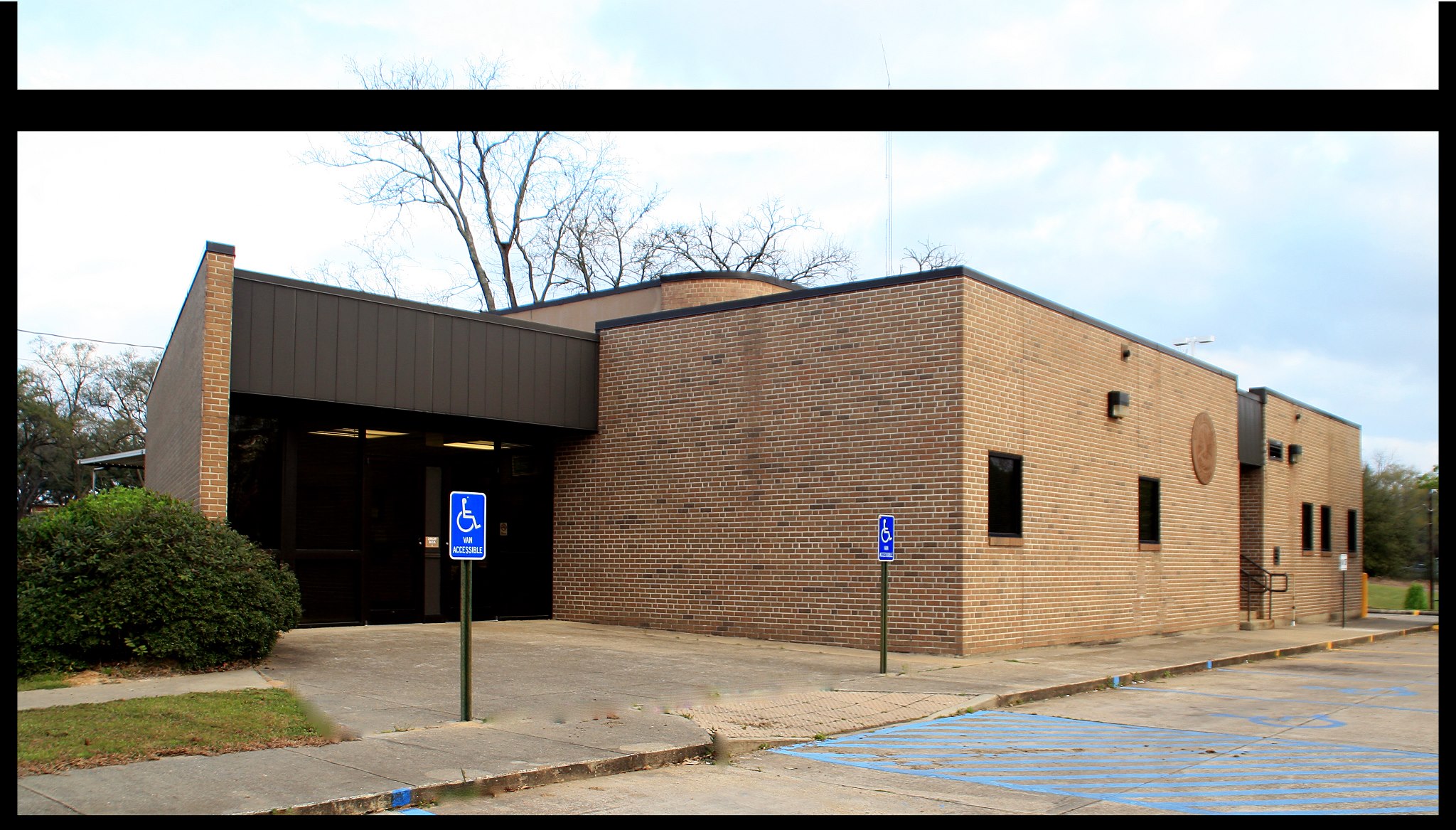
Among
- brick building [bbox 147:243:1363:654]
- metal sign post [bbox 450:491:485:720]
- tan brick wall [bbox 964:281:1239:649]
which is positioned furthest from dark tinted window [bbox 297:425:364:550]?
tan brick wall [bbox 964:281:1239:649]

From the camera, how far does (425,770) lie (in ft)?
24.8

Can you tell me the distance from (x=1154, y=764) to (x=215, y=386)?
11.3 metres

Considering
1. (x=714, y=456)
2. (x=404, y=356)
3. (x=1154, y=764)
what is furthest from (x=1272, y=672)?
(x=404, y=356)

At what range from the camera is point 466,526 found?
32.5 ft

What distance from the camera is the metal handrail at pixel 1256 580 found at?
2583 cm

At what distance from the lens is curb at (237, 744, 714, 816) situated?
258 inches

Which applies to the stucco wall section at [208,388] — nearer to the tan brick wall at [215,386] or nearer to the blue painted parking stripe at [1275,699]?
A: the tan brick wall at [215,386]

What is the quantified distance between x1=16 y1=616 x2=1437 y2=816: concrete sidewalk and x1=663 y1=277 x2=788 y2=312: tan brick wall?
7.20m

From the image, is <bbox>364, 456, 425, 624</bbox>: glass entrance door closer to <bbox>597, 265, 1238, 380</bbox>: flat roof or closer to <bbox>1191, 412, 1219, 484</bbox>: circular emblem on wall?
<bbox>597, 265, 1238, 380</bbox>: flat roof

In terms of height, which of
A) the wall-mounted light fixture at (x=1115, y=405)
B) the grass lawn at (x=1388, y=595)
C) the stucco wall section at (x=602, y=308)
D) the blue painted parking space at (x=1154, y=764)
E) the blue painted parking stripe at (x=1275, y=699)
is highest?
the stucco wall section at (x=602, y=308)

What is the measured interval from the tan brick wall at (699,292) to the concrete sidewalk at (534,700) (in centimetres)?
720

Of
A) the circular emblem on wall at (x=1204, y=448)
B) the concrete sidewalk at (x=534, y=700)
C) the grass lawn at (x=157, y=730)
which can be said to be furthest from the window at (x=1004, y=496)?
the grass lawn at (x=157, y=730)

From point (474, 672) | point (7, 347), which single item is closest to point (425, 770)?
point (474, 672)

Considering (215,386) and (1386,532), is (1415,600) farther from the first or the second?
(215,386)
